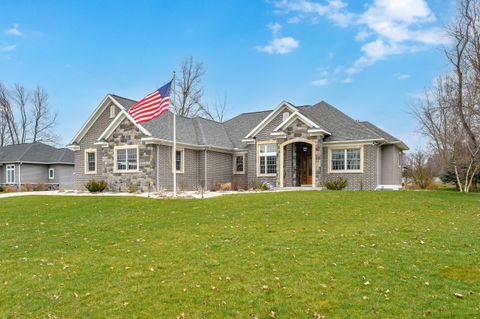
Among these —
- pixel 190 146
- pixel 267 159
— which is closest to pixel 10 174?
pixel 190 146

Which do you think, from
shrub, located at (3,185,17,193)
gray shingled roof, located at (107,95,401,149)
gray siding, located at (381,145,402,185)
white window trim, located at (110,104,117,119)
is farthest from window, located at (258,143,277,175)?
shrub, located at (3,185,17,193)

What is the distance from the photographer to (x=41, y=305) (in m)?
5.83

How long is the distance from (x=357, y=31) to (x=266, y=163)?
912 centimetres

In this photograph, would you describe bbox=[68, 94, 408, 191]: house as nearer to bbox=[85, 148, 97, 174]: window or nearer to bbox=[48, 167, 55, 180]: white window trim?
bbox=[85, 148, 97, 174]: window

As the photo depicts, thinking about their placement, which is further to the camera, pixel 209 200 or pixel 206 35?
pixel 206 35

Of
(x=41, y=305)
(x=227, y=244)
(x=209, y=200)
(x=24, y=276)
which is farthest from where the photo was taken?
(x=209, y=200)

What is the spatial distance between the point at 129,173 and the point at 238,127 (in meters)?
9.78

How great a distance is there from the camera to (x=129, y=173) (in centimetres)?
2270

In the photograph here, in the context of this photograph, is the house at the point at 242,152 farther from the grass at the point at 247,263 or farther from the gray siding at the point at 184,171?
the grass at the point at 247,263

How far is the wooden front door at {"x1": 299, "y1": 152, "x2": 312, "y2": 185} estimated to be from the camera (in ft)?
77.6

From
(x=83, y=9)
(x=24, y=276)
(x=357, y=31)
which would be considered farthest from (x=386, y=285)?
(x=83, y=9)

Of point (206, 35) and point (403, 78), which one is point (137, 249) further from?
point (403, 78)

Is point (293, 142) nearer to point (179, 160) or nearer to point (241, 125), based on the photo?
→ point (179, 160)

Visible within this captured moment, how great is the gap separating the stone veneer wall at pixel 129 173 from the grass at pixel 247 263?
325 inches
